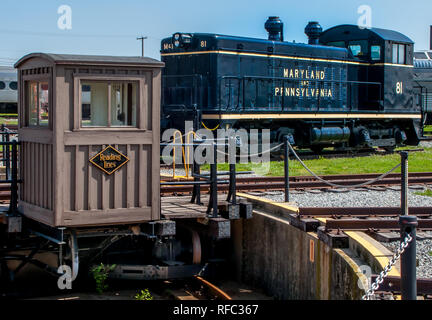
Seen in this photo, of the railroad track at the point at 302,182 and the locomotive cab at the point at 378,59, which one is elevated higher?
the locomotive cab at the point at 378,59

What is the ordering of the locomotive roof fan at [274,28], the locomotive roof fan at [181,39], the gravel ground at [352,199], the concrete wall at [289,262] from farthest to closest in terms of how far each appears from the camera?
the locomotive roof fan at [274,28], the locomotive roof fan at [181,39], the gravel ground at [352,199], the concrete wall at [289,262]

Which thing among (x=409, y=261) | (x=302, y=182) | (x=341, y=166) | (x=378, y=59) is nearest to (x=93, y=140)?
(x=409, y=261)

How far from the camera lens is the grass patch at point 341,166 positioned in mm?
14966

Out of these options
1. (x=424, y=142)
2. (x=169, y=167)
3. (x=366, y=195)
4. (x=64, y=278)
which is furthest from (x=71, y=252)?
(x=424, y=142)

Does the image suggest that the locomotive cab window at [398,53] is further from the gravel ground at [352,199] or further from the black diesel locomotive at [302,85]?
the gravel ground at [352,199]

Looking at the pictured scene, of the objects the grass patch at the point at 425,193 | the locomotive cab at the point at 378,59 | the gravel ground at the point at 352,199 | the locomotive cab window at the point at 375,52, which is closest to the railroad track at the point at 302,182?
the gravel ground at the point at 352,199

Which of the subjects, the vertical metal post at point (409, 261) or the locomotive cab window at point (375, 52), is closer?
the vertical metal post at point (409, 261)

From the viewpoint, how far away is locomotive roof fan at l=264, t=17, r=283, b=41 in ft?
63.0

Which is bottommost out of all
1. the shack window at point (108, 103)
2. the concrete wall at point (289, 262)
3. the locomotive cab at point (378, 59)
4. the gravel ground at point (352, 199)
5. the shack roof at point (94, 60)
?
the concrete wall at point (289, 262)

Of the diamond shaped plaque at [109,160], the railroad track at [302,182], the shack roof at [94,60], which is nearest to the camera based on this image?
the shack roof at [94,60]

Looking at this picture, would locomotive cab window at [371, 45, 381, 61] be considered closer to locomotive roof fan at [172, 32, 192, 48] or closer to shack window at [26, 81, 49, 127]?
locomotive roof fan at [172, 32, 192, 48]

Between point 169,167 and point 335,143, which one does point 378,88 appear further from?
point 169,167

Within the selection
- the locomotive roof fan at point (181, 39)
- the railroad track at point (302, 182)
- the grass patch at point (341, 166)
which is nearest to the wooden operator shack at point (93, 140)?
the railroad track at point (302, 182)

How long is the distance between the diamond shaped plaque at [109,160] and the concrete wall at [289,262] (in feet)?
8.16
